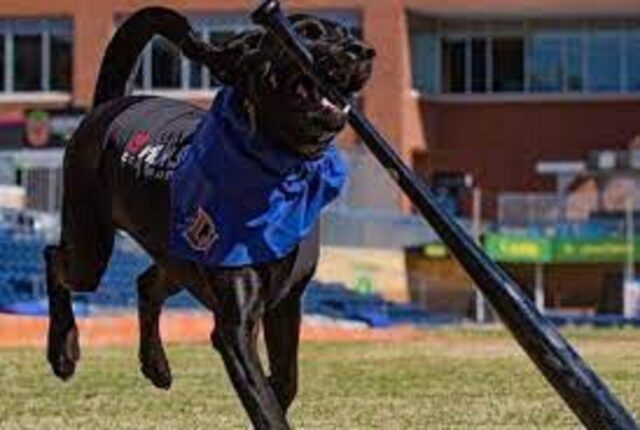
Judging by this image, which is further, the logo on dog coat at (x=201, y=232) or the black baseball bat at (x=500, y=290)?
the logo on dog coat at (x=201, y=232)

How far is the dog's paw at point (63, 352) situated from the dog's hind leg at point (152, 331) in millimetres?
323

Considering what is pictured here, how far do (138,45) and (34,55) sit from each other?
1904 inches

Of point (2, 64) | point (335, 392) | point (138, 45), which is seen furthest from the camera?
point (2, 64)

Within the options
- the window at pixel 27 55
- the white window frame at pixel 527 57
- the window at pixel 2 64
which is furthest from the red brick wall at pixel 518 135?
the window at pixel 2 64

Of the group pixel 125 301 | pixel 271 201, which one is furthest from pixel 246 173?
pixel 125 301

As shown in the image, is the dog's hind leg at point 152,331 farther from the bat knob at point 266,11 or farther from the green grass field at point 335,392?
the bat knob at point 266,11

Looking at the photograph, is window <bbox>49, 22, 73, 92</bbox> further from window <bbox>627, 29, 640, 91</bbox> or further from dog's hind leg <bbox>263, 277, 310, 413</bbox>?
dog's hind leg <bbox>263, 277, 310, 413</bbox>

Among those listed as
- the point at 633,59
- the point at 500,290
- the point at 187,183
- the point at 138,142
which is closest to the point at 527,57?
the point at 633,59

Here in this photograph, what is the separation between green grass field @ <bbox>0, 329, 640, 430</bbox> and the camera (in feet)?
34.9

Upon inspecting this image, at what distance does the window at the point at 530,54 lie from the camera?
54.8 meters

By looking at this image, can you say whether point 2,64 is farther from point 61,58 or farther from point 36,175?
point 36,175

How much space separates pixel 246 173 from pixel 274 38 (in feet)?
1.85

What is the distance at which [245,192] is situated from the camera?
6.58 metres

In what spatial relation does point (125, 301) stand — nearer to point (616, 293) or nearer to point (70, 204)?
point (616, 293)
